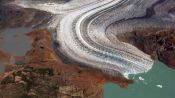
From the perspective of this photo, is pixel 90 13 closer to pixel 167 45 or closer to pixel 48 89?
pixel 167 45

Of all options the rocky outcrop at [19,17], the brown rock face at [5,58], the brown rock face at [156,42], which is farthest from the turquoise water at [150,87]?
the rocky outcrop at [19,17]

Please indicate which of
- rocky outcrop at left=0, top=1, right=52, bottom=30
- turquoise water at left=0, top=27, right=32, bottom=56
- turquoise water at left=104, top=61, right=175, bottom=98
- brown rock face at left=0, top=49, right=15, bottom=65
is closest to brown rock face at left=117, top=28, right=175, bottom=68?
turquoise water at left=104, top=61, right=175, bottom=98

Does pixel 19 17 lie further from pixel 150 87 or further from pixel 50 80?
pixel 150 87

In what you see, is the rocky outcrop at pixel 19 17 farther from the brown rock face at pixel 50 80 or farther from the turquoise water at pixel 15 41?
the brown rock face at pixel 50 80

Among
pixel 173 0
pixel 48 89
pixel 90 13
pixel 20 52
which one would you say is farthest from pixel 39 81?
pixel 173 0

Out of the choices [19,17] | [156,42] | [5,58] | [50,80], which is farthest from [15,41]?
[156,42]
